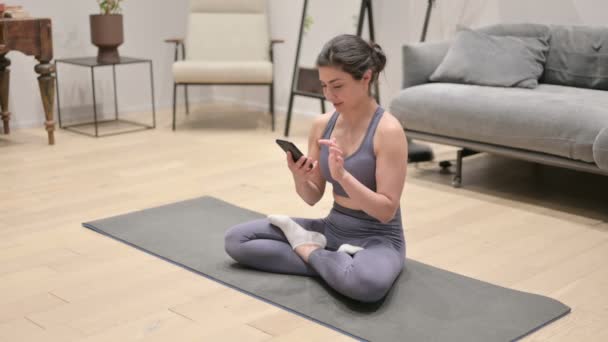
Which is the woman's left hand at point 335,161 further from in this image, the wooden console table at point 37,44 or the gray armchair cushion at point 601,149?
the wooden console table at point 37,44

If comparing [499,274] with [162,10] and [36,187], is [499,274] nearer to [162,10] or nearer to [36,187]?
[36,187]

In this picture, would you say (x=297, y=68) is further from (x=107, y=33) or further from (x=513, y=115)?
(x=513, y=115)

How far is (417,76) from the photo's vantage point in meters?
4.04

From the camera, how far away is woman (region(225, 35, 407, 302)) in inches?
88.5

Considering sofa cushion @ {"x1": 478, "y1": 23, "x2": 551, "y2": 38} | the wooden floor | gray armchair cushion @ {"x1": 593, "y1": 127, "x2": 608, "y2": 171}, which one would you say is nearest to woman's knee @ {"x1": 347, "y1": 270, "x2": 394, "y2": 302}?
the wooden floor

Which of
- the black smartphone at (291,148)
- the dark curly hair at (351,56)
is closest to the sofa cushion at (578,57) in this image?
the dark curly hair at (351,56)

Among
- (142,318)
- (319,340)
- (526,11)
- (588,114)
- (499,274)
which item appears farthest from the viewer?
(526,11)

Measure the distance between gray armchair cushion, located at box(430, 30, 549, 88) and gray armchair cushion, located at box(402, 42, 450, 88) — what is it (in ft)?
0.16

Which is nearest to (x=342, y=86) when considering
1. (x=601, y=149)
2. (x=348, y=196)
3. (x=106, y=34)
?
(x=348, y=196)

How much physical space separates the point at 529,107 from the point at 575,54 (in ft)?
2.27

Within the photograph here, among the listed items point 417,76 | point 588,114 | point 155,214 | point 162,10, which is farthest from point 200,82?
point 588,114

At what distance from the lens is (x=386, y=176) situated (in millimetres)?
2293

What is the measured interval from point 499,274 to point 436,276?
227mm

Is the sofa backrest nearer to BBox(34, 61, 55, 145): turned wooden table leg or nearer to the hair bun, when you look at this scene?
the hair bun
